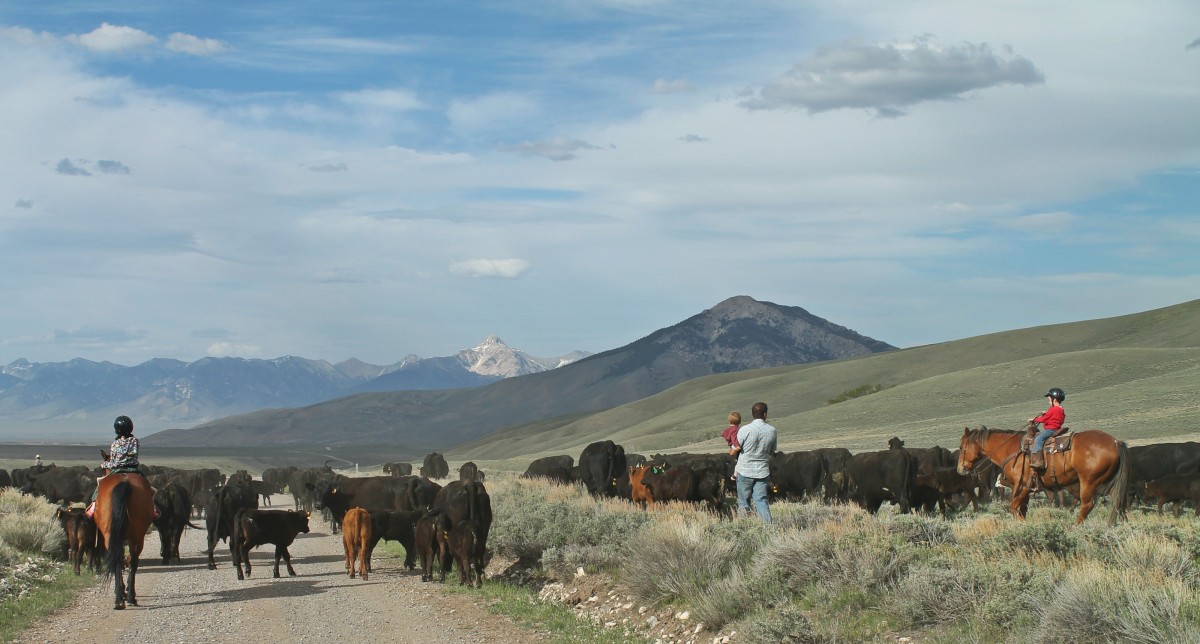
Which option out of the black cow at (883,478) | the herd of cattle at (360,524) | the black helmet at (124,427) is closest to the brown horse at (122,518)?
the black helmet at (124,427)

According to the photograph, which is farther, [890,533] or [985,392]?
[985,392]

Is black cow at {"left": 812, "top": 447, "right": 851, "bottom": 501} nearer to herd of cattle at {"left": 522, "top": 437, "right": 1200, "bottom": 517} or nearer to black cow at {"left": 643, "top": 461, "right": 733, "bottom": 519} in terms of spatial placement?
herd of cattle at {"left": 522, "top": 437, "right": 1200, "bottom": 517}

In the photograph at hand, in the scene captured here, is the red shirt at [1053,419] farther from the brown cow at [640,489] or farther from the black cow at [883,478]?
the brown cow at [640,489]

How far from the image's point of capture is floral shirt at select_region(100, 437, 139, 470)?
13031mm

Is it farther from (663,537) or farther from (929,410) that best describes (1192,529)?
(929,410)

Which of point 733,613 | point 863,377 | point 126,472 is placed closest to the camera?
point 733,613

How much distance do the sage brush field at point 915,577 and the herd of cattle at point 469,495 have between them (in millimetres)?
1957

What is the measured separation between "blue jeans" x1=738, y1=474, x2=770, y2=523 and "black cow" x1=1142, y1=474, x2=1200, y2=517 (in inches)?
352

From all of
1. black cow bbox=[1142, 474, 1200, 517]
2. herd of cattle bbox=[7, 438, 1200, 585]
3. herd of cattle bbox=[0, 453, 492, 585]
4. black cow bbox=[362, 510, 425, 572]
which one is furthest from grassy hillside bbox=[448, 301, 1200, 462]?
black cow bbox=[362, 510, 425, 572]

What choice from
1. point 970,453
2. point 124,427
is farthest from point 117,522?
point 970,453

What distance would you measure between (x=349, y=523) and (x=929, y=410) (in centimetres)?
5988

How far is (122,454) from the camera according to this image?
13.1 meters

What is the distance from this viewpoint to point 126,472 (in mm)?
13250

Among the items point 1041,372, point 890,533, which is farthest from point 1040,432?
point 1041,372
